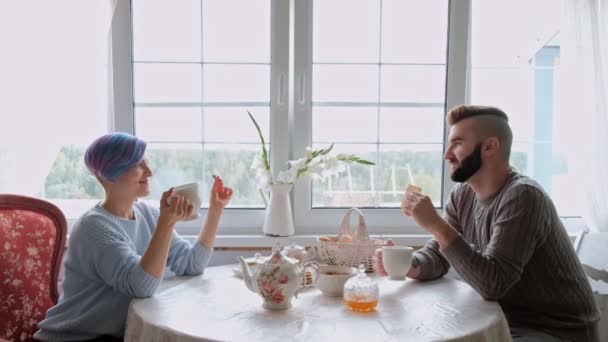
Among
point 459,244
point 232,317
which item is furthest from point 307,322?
point 459,244

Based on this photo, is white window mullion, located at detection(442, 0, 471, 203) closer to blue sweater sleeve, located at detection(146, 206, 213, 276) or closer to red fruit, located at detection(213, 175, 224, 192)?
red fruit, located at detection(213, 175, 224, 192)

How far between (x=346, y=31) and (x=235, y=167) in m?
0.82

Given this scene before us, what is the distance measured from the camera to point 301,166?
7.69 feet

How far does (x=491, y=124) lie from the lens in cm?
184

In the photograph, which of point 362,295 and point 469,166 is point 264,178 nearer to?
point 469,166

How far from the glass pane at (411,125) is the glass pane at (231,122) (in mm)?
559

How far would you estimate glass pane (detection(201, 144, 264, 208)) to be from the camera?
2.63m

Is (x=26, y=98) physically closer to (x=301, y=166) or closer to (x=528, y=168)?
(x=301, y=166)

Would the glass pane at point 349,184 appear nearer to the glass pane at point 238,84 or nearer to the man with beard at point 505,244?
the glass pane at point 238,84

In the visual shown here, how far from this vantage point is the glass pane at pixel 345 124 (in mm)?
2645

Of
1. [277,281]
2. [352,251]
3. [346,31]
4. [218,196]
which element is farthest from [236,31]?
[277,281]

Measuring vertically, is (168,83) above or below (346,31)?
below

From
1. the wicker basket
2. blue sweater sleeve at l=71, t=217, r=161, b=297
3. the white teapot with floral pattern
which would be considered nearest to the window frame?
the wicker basket

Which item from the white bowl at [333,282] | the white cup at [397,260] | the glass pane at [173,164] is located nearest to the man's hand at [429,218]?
the white cup at [397,260]
